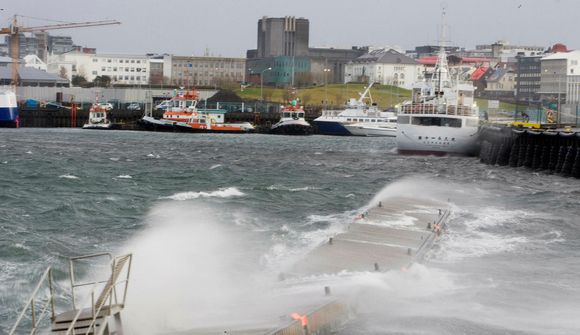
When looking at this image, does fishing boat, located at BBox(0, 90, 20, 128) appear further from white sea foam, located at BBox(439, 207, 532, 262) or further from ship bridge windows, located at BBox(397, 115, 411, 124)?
white sea foam, located at BBox(439, 207, 532, 262)

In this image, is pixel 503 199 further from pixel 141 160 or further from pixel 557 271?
pixel 141 160

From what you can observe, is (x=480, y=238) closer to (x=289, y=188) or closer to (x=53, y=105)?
(x=289, y=188)

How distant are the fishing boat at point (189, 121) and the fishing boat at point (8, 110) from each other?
62.7 ft

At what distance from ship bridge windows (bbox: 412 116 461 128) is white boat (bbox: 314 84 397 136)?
52.7 metres

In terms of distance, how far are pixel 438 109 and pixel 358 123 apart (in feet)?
179

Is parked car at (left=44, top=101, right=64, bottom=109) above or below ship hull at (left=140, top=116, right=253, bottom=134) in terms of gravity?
above

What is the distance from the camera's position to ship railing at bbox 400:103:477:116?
302 feet

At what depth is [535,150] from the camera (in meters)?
70.4

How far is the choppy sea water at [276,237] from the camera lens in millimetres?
18328

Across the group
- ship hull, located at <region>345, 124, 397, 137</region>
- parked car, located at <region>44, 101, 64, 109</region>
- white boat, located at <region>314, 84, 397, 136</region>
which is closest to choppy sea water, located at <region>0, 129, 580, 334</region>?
ship hull, located at <region>345, 124, 397, 137</region>

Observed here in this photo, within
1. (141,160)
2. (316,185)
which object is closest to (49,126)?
(141,160)

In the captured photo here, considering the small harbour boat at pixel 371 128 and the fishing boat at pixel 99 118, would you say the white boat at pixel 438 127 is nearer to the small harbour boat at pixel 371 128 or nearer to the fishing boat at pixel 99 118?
the small harbour boat at pixel 371 128

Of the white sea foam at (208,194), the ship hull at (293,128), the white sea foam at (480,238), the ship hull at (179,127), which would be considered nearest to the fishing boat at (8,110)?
the ship hull at (179,127)

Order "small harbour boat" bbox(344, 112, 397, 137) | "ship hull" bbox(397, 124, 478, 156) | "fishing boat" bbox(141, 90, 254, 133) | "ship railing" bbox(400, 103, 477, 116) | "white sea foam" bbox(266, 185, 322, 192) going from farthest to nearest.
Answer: "small harbour boat" bbox(344, 112, 397, 137), "fishing boat" bbox(141, 90, 254, 133), "ship railing" bbox(400, 103, 477, 116), "ship hull" bbox(397, 124, 478, 156), "white sea foam" bbox(266, 185, 322, 192)
